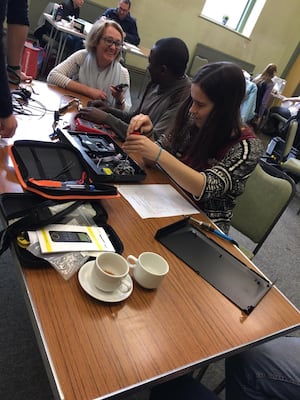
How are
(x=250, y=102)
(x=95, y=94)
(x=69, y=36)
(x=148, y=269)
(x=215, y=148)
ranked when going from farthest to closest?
1. (x=250, y=102)
2. (x=69, y=36)
3. (x=95, y=94)
4. (x=215, y=148)
5. (x=148, y=269)

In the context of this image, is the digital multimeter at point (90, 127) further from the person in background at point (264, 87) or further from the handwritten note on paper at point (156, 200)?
the person in background at point (264, 87)

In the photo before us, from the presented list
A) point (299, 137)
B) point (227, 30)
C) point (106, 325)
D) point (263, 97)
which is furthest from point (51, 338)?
point (227, 30)

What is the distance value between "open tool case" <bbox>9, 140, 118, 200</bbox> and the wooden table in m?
0.08

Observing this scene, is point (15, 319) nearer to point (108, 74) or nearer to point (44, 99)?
point (44, 99)

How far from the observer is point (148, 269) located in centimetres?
76

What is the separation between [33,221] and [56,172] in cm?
28

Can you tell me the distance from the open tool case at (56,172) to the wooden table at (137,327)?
0.08m

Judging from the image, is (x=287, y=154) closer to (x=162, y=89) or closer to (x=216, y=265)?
(x=162, y=89)

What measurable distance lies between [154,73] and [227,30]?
580 centimetres

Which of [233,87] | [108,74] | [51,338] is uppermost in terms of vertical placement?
[233,87]

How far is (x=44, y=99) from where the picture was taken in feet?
5.47

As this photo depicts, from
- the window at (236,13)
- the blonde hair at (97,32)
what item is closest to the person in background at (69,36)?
the blonde hair at (97,32)

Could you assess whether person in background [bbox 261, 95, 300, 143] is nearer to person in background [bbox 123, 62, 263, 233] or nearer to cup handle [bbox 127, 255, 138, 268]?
person in background [bbox 123, 62, 263, 233]

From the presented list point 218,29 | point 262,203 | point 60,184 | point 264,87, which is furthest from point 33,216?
point 218,29
